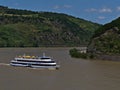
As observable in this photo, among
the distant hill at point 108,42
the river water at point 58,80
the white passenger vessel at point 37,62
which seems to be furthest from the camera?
the distant hill at point 108,42

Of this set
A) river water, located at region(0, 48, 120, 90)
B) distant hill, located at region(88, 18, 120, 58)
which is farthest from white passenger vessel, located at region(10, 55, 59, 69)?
distant hill, located at region(88, 18, 120, 58)

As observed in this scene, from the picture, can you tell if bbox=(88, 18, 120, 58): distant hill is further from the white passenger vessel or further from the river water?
the river water

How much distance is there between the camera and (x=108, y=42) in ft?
340

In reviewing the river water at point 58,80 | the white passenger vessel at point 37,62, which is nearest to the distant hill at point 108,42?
the white passenger vessel at point 37,62

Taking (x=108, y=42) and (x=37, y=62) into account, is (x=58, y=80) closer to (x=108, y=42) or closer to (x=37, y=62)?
(x=37, y=62)

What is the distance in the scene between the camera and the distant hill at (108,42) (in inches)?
3898

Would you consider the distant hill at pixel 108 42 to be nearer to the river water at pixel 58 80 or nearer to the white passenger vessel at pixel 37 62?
the white passenger vessel at pixel 37 62

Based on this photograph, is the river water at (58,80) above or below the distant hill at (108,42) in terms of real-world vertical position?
below

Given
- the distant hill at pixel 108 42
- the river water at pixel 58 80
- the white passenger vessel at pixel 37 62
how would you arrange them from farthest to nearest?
the distant hill at pixel 108 42, the white passenger vessel at pixel 37 62, the river water at pixel 58 80

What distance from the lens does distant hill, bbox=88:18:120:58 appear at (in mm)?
99000

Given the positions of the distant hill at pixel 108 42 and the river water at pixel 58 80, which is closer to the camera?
the river water at pixel 58 80

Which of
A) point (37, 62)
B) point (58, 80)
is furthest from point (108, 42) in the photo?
point (58, 80)

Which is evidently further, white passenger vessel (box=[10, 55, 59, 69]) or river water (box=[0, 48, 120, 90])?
white passenger vessel (box=[10, 55, 59, 69])

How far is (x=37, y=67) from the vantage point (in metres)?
69.7
